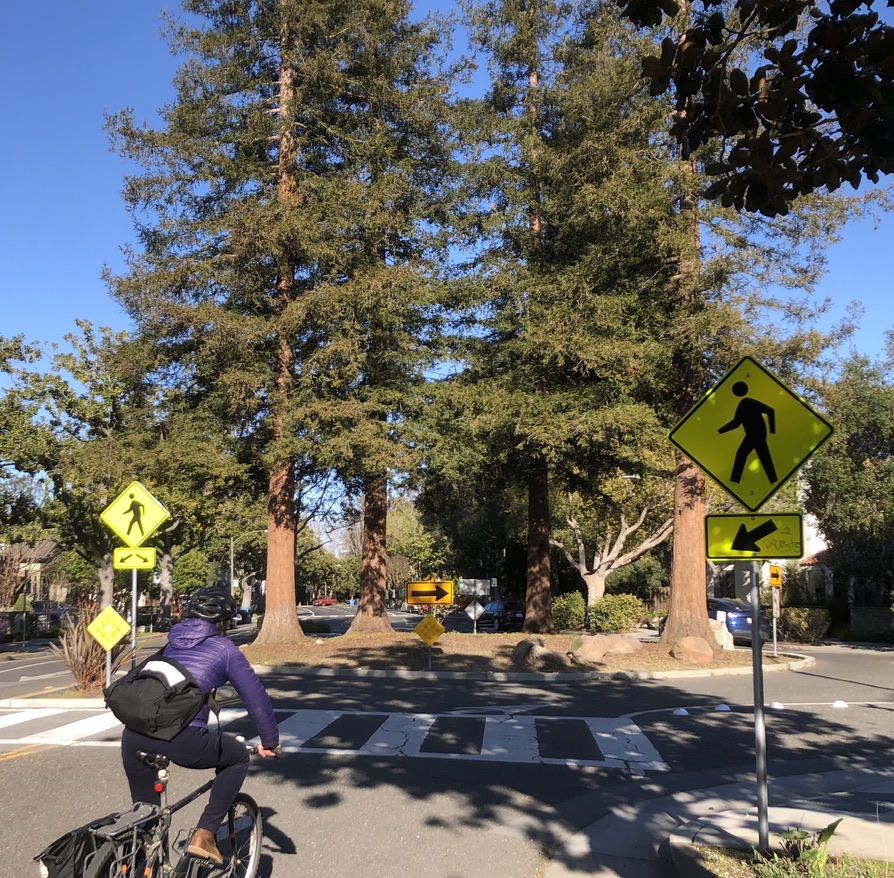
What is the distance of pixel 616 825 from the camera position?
633 centimetres

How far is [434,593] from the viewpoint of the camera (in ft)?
57.7

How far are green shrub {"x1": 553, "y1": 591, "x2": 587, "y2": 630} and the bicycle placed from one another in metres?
31.3

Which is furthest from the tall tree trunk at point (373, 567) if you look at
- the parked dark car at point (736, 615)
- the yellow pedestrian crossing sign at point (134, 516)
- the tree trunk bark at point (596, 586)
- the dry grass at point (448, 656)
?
the tree trunk bark at point (596, 586)

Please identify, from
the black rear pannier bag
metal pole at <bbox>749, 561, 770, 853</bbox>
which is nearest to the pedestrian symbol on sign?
metal pole at <bbox>749, 561, 770, 853</bbox>

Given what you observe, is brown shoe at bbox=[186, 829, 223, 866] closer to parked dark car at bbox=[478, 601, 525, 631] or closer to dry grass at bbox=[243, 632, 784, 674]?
dry grass at bbox=[243, 632, 784, 674]

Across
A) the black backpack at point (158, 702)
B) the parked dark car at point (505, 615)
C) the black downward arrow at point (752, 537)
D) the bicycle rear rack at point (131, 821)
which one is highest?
the black downward arrow at point (752, 537)

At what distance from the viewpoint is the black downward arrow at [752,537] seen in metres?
5.43

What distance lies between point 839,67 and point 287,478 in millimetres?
19559

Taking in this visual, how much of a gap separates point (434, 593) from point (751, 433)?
1283 cm

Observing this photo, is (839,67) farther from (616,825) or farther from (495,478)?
(495,478)

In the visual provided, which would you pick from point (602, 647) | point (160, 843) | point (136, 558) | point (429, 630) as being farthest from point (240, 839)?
point (602, 647)

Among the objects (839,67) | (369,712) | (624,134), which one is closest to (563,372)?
(624,134)

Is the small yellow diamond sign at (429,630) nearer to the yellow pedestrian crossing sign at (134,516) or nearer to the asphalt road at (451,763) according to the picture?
the asphalt road at (451,763)

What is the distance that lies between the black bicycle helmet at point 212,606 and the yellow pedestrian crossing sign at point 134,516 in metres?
8.77
